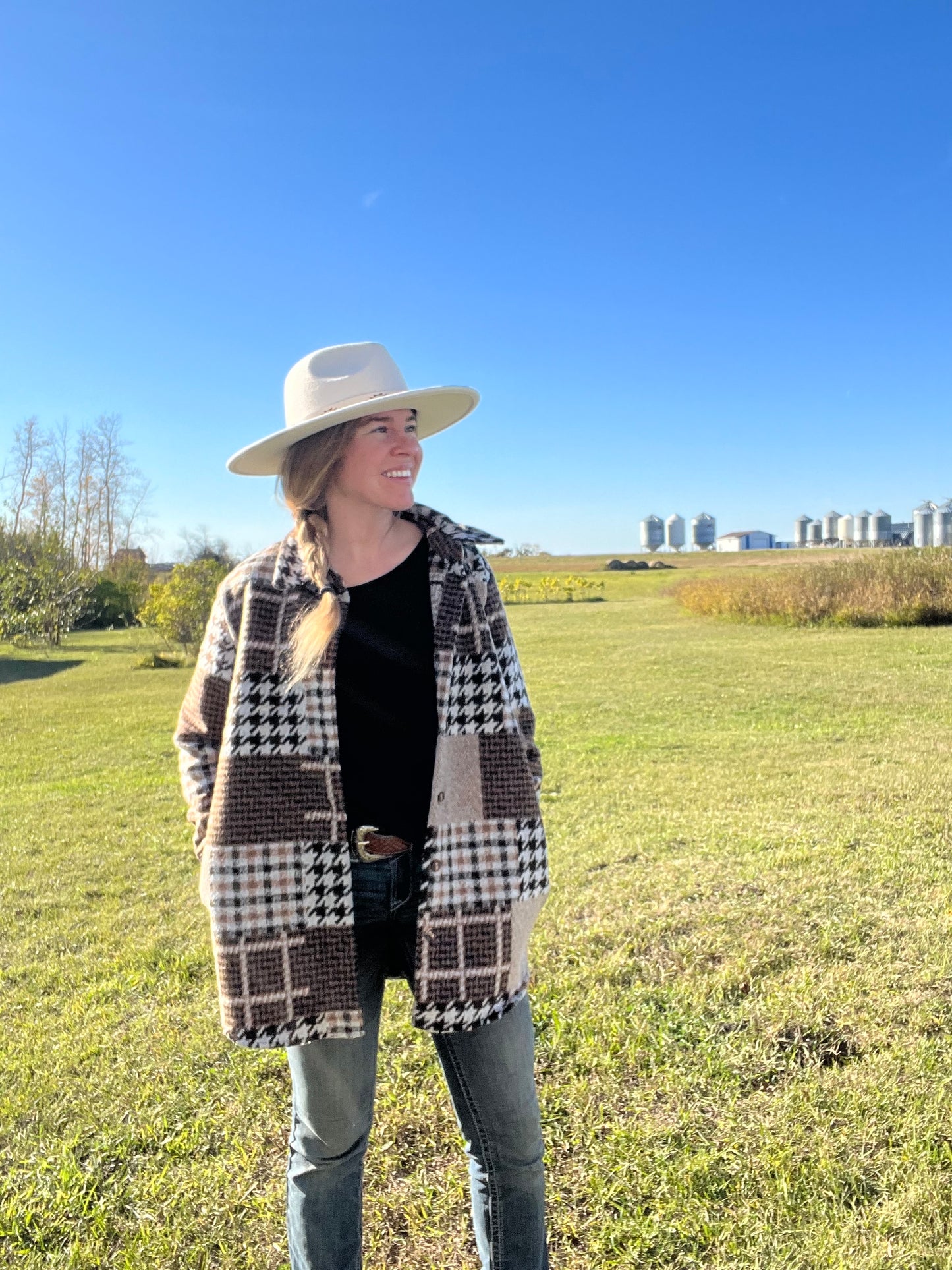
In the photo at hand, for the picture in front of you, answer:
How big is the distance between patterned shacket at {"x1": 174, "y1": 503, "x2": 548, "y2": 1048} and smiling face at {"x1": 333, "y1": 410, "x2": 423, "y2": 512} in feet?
0.87

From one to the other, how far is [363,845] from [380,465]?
2.50 ft

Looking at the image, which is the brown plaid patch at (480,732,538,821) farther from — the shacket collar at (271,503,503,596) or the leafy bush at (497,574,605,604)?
the leafy bush at (497,574,605,604)

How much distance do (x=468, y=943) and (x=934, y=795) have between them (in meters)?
5.35

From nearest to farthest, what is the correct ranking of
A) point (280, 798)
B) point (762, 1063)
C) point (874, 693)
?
point (280, 798) → point (762, 1063) → point (874, 693)

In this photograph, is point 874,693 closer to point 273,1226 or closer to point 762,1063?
point 762,1063

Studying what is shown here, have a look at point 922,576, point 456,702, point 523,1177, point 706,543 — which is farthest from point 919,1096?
point 706,543

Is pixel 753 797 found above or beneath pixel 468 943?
beneath

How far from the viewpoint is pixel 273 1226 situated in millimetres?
2234

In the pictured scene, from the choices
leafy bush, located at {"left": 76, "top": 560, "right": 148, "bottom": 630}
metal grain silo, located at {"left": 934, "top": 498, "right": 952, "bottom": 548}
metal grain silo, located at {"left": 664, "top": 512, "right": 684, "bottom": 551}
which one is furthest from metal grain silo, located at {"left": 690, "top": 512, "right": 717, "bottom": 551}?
leafy bush, located at {"left": 76, "top": 560, "right": 148, "bottom": 630}

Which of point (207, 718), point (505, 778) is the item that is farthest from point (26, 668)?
point (505, 778)

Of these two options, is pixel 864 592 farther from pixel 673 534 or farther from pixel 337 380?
pixel 673 534

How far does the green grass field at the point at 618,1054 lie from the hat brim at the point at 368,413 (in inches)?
74.9

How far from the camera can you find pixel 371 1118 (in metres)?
1.70

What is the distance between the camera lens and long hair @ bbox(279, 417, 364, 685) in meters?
1.66
